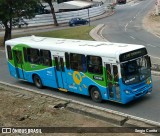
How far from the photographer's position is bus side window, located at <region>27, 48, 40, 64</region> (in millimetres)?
20938

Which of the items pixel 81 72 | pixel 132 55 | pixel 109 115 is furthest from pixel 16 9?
pixel 109 115

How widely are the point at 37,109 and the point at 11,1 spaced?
2542 cm

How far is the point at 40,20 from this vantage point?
6794 cm

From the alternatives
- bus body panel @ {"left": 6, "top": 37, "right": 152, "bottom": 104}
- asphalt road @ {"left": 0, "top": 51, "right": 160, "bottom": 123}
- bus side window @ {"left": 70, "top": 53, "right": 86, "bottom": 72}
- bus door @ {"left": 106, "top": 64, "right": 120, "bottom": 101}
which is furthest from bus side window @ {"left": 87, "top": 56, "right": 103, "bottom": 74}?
asphalt road @ {"left": 0, "top": 51, "right": 160, "bottom": 123}

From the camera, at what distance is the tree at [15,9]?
39312 millimetres

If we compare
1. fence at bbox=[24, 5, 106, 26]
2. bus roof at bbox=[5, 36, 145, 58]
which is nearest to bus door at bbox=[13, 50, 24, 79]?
bus roof at bbox=[5, 36, 145, 58]

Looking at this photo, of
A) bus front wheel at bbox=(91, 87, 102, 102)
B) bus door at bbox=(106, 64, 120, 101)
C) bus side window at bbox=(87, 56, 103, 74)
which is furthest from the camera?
bus front wheel at bbox=(91, 87, 102, 102)

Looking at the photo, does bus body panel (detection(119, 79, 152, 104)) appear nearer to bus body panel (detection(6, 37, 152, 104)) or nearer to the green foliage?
bus body panel (detection(6, 37, 152, 104))

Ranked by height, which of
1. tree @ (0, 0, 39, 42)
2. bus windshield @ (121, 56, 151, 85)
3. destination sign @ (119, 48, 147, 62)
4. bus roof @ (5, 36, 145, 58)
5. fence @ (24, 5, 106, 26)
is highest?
tree @ (0, 0, 39, 42)

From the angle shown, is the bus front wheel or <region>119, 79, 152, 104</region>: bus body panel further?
the bus front wheel

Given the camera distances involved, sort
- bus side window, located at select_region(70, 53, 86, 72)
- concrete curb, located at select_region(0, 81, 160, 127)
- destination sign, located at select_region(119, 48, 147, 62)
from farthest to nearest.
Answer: bus side window, located at select_region(70, 53, 86, 72), destination sign, located at select_region(119, 48, 147, 62), concrete curb, located at select_region(0, 81, 160, 127)

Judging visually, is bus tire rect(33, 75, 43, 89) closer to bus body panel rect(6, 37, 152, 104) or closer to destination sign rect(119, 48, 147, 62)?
bus body panel rect(6, 37, 152, 104)

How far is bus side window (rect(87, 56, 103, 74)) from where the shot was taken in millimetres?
16888

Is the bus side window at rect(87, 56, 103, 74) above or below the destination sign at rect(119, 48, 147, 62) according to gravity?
below
